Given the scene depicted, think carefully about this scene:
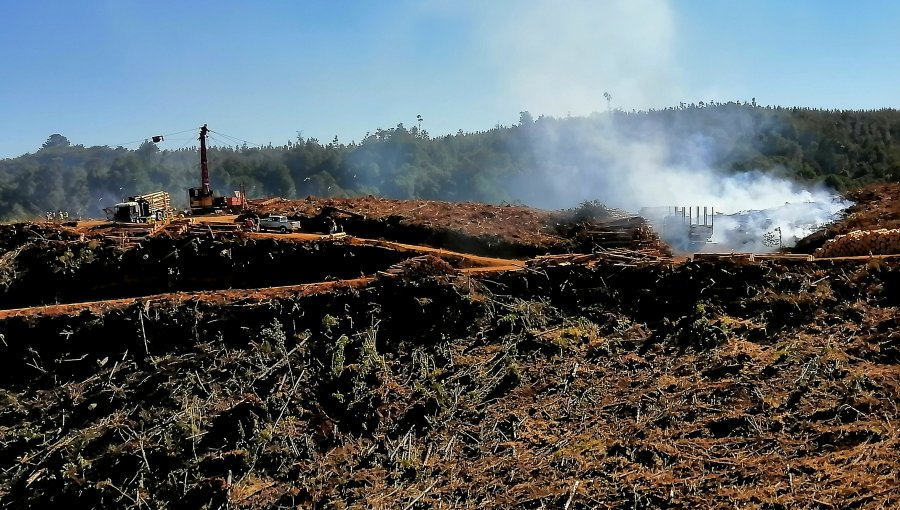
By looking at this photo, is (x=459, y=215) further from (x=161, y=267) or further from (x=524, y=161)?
(x=524, y=161)

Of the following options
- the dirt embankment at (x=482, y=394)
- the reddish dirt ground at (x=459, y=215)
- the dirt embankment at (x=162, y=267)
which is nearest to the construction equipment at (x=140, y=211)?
the reddish dirt ground at (x=459, y=215)

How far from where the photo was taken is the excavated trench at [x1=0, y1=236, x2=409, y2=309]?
17.1 metres

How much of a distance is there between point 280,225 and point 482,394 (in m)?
10.8

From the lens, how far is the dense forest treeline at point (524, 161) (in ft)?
150

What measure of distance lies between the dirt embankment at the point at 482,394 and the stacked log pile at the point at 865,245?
5.59 feet

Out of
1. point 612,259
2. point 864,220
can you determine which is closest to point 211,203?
point 612,259

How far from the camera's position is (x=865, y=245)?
46.4ft

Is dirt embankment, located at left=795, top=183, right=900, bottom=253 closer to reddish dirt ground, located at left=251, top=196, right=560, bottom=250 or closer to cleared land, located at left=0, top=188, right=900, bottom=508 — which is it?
cleared land, located at left=0, top=188, right=900, bottom=508

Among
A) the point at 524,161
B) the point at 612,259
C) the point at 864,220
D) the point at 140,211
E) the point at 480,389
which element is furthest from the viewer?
the point at 524,161

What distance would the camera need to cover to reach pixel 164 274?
1750cm

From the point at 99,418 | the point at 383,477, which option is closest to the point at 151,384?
the point at 99,418

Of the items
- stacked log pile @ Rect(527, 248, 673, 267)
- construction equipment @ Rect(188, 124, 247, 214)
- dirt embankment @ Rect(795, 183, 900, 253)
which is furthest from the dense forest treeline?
stacked log pile @ Rect(527, 248, 673, 267)

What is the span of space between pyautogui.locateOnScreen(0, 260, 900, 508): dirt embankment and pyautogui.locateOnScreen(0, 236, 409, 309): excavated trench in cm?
340

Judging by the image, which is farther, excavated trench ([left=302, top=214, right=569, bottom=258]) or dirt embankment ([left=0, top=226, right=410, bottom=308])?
excavated trench ([left=302, top=214, right=569, bottom=258])
